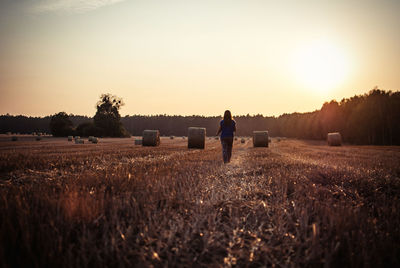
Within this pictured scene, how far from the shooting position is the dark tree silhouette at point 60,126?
183 ft

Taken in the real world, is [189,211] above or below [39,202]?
below

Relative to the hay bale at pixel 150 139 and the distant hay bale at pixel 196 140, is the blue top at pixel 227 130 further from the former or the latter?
the hay bale at pixel 150 139

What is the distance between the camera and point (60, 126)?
2206 inches

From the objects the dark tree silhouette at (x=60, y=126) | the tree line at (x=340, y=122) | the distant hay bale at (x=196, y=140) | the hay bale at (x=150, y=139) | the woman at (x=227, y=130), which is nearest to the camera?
the woman at (x=227, y=130)

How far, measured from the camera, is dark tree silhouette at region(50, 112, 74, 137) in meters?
55.8

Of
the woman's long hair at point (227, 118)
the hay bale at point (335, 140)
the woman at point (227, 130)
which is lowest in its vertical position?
the hay bale at point (335, 140)

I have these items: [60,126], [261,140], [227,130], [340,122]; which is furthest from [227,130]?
[340,122]

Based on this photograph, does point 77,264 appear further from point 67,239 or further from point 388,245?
point 388,245

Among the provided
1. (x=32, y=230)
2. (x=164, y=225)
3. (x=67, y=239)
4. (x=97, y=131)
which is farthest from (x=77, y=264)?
(x=97, y=131)

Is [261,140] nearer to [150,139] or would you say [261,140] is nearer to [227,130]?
[150,139]

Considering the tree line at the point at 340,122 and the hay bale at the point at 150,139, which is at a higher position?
the tree line at the point at 340,122

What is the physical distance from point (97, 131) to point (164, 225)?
62835 millimetres

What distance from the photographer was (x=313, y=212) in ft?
10.4

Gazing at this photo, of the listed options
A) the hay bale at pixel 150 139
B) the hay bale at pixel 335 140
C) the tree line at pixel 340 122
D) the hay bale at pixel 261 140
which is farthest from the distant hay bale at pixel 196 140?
the tree line at pixel 340 122
